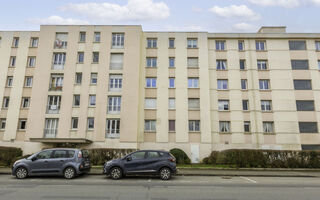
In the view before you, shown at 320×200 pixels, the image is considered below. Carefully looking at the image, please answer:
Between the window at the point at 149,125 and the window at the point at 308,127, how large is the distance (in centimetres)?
1674

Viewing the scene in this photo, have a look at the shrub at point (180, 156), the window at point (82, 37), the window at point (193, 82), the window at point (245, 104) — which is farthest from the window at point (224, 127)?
the window at point (82, 37)

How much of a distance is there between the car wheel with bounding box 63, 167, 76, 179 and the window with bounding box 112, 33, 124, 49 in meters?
16.2

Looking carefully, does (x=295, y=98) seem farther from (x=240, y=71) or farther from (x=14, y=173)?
(x=14, y=173)

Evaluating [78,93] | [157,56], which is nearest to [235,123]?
[157,56]

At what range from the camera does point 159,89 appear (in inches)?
909

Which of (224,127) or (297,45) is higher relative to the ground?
(297,45)

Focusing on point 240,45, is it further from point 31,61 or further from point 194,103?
point 31,61

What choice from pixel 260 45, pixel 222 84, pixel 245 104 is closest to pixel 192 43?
pixel 222 84

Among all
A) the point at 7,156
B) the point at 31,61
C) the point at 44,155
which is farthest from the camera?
the point at 31,61

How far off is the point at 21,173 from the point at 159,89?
15.4 m

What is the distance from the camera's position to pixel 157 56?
2412 cm

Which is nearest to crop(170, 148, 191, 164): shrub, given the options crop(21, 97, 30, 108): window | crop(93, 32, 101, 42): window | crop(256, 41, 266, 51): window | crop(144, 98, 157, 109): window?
crop(144, 98, 157, 109): window

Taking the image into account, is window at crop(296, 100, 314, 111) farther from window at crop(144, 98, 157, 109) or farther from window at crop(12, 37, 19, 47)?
window at crop(12, 37, 19, 47)

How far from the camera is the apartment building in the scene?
2131 centimetres
